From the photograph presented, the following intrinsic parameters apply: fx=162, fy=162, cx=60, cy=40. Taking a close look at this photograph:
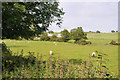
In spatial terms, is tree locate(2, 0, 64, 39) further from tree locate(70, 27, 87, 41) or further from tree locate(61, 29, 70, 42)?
tree locate(61, 29, 70, 42)

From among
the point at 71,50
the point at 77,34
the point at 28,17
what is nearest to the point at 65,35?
the point at 77,34

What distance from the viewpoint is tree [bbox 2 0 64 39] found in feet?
28.5

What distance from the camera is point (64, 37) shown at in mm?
66250

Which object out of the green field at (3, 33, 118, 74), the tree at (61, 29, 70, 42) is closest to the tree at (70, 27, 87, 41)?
the tree at (61, 29, 70, 42)

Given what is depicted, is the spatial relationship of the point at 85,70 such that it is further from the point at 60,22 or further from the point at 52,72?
the point at 60,22

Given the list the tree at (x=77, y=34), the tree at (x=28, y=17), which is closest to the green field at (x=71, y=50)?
the tree at (x=28, y=17)

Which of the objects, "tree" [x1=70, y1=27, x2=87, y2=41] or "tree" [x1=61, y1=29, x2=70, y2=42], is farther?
"tree" [x1=61, y1=29, x2=70, y2=42]

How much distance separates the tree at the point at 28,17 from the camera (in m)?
8.70

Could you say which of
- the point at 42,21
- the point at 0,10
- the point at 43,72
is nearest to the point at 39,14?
the point at 42,21

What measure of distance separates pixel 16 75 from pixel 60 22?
18.1 feet

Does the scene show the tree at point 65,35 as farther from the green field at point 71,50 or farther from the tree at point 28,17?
the tree at point 28,17

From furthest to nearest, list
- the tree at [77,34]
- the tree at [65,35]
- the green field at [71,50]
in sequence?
the tree at [65,35], the tree at [77,34], the green field at [71,50]

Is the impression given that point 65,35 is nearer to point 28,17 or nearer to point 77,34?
point 77,34

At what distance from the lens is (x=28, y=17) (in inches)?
389
